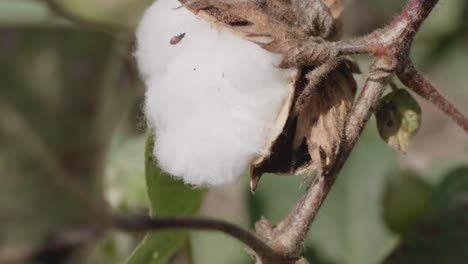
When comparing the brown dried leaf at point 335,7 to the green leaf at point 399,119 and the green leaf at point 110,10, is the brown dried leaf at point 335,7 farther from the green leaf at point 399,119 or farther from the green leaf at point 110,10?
the green leaf at point 110,10

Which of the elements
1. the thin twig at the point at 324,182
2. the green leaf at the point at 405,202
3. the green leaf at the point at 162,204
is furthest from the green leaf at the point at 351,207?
the thin twig at the point at 324,182

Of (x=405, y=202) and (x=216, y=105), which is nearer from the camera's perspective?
(x=216, y=105)

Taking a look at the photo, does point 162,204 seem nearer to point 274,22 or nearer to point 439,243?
point 274,22

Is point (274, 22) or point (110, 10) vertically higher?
point (274, 22)

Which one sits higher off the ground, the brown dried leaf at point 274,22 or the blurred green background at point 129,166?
the brown dried leaf at point 274,22

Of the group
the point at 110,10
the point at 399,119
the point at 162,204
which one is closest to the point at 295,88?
the point at 399,119
